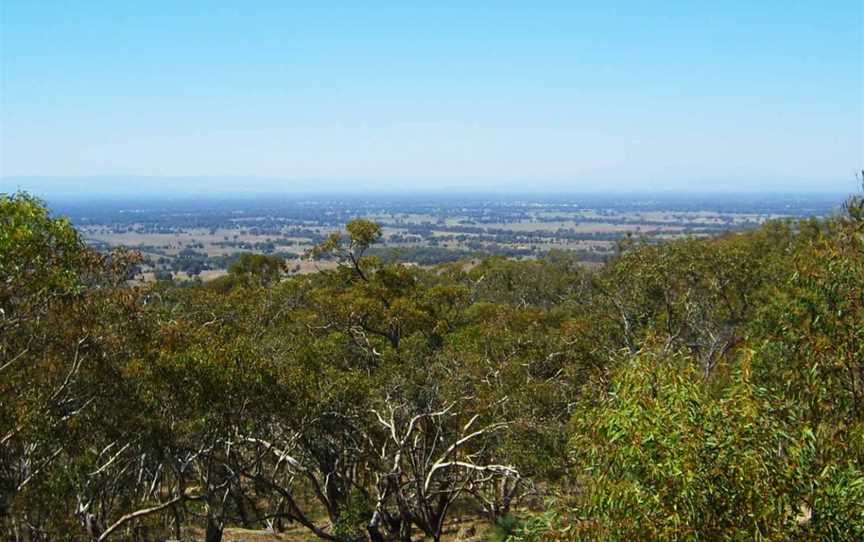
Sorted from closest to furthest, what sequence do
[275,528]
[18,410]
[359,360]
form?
[18,410] < [275,528] < [359,360]

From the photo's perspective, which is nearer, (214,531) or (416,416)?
(214,531)

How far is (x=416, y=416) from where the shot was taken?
1334 centimetres

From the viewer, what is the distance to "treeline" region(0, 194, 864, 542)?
231 inches

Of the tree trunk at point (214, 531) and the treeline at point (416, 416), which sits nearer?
the treeline at point (416, 416)

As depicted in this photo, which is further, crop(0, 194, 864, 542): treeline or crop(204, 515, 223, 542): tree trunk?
crop(204, 515, 223, 542): tree trunk

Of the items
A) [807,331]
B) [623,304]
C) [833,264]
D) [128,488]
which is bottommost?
[128,488]

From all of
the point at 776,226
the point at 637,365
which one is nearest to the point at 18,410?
the point at 637,365

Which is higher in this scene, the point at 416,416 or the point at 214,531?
the point at 416,416

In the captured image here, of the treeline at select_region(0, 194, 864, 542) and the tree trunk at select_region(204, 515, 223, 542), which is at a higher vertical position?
the treeline at select_region(0, 194, 864, 542)

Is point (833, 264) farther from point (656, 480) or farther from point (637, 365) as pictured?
point (656, 480)

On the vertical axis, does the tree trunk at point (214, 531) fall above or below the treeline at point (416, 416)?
below

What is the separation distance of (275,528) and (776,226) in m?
43.1

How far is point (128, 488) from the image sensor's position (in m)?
13.7

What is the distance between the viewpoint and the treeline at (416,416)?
231 inches
